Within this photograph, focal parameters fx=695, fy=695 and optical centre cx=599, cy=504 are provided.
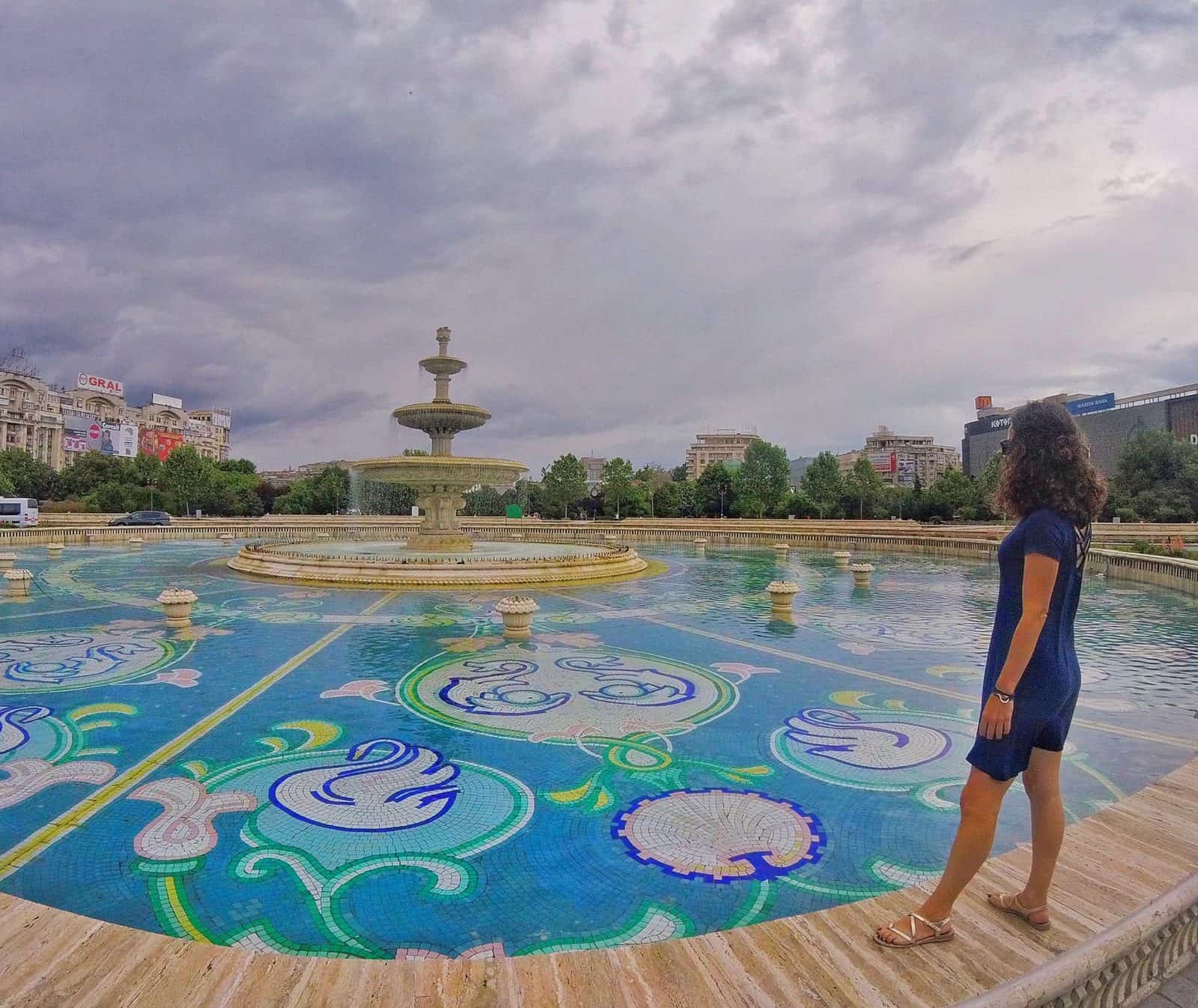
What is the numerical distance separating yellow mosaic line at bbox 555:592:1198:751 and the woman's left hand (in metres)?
4.74

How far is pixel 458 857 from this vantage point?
395 centimetres

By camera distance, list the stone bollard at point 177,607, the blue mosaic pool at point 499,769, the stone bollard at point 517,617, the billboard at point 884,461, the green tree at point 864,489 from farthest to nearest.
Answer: the billboard at point 884,461 < the green tree at point 864,489 < the stone bollard at point 177,607 < the stone bollard at point 517,617 < the blue mosaic pool at point 499,769

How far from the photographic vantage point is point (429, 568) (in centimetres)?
1641

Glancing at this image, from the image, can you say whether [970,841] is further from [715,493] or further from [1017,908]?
[715,493]

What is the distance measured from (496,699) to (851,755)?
3455 mm

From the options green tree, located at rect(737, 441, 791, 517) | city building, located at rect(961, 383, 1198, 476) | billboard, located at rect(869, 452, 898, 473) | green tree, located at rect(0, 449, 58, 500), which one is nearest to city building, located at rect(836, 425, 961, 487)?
billboard, located at rect(869, 452, 898, 473)

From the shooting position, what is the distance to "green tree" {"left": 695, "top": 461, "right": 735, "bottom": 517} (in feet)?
182

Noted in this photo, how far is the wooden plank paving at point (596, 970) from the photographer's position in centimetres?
235

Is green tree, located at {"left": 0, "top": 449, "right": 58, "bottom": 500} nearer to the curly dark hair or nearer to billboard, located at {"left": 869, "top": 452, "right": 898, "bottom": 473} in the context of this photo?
the curly dark hair

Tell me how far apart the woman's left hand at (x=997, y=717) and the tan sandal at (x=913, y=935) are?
756 mm

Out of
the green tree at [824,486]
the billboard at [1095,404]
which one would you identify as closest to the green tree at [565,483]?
the green tree at [824,486]

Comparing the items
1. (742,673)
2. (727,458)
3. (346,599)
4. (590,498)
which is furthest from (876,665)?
(727,458)

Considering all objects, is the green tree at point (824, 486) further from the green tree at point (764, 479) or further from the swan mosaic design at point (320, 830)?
the swan mosaic design at point (320, 830)

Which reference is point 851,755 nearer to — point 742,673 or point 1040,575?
point 742,673
